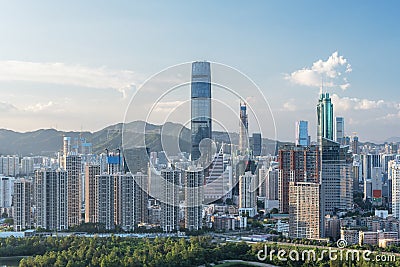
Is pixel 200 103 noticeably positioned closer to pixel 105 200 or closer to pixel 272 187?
pixel 105 200

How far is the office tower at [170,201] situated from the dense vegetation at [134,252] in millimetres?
446

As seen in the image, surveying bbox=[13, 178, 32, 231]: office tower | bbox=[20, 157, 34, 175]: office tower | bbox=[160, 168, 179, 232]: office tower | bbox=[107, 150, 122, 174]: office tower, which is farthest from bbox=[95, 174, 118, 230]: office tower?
bbox=[20, 157, 34, 175]: office tower

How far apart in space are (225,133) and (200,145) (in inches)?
7.6

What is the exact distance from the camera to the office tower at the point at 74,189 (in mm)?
7297

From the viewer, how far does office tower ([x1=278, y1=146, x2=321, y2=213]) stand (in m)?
9.11

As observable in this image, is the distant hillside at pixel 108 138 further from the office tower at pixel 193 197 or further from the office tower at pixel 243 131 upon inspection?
the office tower at pixel 193 197

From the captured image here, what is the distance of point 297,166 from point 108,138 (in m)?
3.02

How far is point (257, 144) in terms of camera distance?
4.38 m

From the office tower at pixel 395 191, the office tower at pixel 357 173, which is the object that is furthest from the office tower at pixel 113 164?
the office tower at pixel 357 173

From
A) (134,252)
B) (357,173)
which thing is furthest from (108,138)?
(357,173)

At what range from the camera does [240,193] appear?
26.6 ft

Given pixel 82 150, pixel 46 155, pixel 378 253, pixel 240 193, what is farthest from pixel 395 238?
pixel 46 155

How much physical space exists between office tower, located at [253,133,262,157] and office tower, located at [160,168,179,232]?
0.90 metres

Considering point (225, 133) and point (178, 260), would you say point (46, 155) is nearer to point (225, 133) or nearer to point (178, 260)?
point (178, 260)
